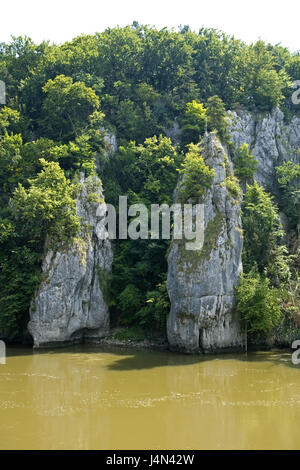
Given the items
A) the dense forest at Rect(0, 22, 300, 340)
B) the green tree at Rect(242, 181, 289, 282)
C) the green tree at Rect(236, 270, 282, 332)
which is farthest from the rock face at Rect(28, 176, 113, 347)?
the green tree at Rect(242, 181, 289, 282)

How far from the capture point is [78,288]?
78.5 ft

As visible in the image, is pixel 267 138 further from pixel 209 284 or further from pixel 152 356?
pixel 152 356

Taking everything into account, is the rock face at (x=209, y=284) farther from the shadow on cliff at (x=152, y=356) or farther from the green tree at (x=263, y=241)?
the green tree at (x=263, y=241)

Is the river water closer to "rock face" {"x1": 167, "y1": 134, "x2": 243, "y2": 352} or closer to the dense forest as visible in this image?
"rock face" {"x1": 167, "y1": 134, "x2": 243, "y2": 352}

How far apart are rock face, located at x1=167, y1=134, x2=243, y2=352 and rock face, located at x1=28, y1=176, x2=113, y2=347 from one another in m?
4.60

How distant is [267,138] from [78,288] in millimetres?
18599

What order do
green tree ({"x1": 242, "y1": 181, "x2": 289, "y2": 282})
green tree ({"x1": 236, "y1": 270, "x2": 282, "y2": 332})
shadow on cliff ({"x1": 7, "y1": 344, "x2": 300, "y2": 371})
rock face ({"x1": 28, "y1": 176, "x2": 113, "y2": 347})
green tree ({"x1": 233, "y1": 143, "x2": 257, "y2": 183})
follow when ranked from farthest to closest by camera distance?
green tree ({"x1": 233, "y1": 143, "x2": 257, "y2": 183})
green tree ({"x1": 242, "y1": 181, "x2": 289, "y2": 282})
rock face ({"x1": 28, "y1": 176, "x2": 113, "y2": 347})
green tree ({"x1": 236, "y1": 270, "x2": 282, "y2": 332})
shadow on cliff ({"x1": 7, "y1": 344, "x2": 300, "y2": 371})

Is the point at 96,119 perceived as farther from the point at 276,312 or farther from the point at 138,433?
the point at 138,433

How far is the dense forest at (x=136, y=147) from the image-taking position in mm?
23641

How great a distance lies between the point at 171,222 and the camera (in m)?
25.4

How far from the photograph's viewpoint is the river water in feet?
40.2

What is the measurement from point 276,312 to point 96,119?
63.0 feet

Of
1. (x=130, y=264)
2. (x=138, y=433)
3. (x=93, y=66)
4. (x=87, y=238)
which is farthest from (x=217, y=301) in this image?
(x=93, y=66)

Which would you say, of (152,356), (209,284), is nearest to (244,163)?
(209,284)
